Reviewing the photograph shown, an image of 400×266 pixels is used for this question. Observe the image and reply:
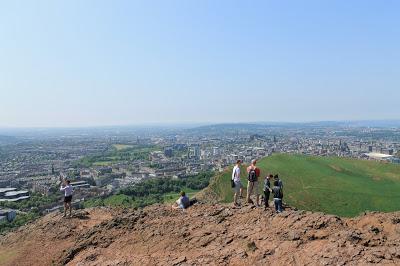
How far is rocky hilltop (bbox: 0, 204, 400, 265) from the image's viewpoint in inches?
503

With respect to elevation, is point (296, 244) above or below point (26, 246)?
above

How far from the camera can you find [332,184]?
167 feet

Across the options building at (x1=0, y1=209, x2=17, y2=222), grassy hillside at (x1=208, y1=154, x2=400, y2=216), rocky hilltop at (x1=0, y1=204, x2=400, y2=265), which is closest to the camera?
rocky hilltop at (x1=0, y1=204, x2=400, y2=265)

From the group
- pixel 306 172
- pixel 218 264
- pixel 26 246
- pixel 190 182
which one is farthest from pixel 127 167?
pixel 218 264

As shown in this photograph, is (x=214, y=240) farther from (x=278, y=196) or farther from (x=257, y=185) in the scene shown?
(x=257, y=185)

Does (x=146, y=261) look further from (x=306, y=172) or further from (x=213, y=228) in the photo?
(x=306, y=172)

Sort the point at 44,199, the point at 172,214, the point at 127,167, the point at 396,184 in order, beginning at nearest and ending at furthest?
the point at 172,214 < the point at 396,184 < the point at 44,199 < the point at 127,167

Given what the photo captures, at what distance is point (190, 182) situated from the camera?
8019 centimetres

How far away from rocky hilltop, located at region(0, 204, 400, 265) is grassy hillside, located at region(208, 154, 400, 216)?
19.3 meters

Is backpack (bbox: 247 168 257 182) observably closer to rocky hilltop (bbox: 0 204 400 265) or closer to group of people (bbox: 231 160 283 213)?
group of people (bbox: 231 160 283 213)

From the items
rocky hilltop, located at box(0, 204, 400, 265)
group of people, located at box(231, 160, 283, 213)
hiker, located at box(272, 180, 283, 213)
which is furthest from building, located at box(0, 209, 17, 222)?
hiker, located at box(272, 180, 283, 213)

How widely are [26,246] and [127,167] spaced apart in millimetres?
109697

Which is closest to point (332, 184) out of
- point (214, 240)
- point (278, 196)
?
point (278, 196)

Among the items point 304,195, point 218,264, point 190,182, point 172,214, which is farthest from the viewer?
point 190,182
